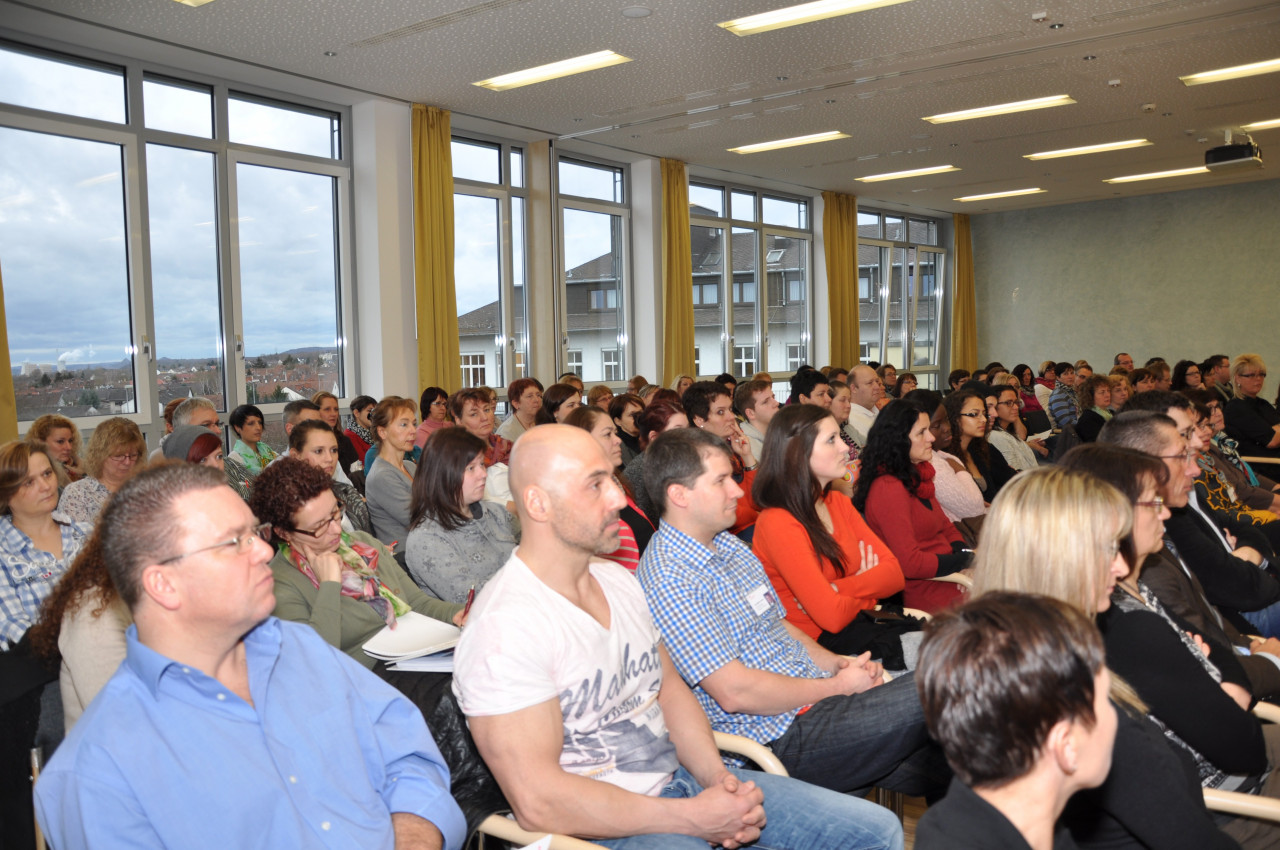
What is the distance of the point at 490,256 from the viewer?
30.3 ft

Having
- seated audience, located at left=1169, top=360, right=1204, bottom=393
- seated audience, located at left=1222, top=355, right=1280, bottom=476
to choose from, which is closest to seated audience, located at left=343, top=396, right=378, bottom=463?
seated audience, located at left=1222, top=355, right=1280, bottom=476

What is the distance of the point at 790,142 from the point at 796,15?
13.0 feet

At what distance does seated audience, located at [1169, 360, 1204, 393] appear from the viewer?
847 cm

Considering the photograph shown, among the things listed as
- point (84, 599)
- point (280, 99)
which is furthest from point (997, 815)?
point (280, 99)

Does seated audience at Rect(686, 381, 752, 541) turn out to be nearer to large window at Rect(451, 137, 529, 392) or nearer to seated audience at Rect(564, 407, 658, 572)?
seated audience at Rect(564, 407, 658, 572)

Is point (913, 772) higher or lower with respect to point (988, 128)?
lower

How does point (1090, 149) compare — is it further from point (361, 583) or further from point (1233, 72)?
point (361, 583)

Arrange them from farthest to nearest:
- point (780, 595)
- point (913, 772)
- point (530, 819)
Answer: point (780, 595) < point (913, 772) < point (530, 819)

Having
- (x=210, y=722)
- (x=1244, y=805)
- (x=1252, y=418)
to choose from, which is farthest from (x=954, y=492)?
(x=210, y=722)

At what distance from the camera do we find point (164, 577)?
1.45 meters

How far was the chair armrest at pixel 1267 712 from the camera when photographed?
232 cm

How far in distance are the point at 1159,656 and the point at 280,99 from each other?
7.41 m

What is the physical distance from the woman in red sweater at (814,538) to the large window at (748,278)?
850 centimetres

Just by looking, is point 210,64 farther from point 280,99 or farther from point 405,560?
point 405,560
